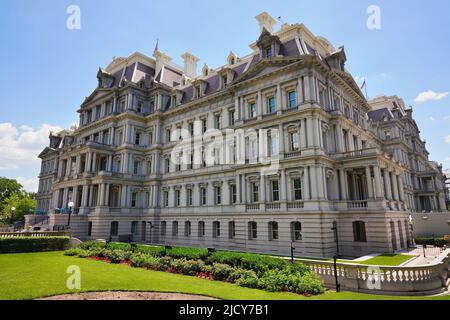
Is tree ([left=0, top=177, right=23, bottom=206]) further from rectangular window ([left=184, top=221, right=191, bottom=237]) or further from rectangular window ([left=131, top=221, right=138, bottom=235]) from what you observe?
rectangular window ([left=184, top=221, right=191, bottom=237])

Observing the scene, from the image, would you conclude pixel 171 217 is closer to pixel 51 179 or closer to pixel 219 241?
pixel 219 241

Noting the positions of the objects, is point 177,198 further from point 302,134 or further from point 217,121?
point 302,134

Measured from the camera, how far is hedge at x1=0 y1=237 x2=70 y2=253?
25.3 meters

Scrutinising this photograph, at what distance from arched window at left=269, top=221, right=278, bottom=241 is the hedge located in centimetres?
2058

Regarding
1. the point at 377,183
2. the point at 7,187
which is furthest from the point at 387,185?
the point at 7,187

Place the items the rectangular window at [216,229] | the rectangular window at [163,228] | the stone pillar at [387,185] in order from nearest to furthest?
the stone pillar at [387,185], the rectangular window at [216,229], the rectangular window at [163,228]

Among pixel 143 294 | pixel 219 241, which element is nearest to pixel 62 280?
pixel 143 294

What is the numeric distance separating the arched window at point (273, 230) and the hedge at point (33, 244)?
20584mm

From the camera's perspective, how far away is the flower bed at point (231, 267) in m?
13.4

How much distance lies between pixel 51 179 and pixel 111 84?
32.5 metres

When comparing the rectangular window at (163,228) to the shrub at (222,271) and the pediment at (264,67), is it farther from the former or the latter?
the shrub at (222,271)

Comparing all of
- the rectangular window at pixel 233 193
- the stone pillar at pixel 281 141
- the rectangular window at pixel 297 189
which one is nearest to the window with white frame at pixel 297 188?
the rectangular window at pixel 297 189

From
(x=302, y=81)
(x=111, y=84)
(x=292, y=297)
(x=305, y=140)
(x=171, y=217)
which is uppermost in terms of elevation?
(x=111, y=84)
